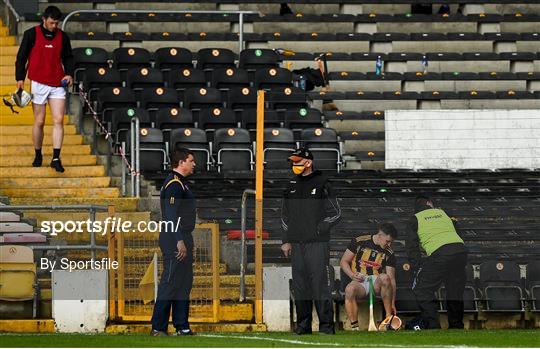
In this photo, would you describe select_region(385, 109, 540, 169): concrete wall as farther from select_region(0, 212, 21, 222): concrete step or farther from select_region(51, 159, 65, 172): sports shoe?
select_region(0, 212, 21, 222): concrete step

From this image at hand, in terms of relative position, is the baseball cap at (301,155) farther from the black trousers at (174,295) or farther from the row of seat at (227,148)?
the row of seat at (227,148)

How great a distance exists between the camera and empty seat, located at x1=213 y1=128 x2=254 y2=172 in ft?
72.1

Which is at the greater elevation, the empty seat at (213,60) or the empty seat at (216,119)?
the empty seat at (213,60)

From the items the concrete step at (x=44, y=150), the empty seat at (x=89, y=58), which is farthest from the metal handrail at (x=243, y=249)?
the empty seat at (x=89, y=58)

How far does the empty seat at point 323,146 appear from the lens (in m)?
22.3

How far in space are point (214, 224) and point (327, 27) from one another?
10.6 m

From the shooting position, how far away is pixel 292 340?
1505 cm

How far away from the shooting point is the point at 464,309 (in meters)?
17.7

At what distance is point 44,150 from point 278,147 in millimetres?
2920

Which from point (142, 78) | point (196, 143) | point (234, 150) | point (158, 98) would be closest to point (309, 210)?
point (234, 150)

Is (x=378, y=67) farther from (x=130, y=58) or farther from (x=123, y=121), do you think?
(x=123, y=121)

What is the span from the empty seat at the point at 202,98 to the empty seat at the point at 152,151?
1.80 metres

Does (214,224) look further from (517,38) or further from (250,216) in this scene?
(517,38)
